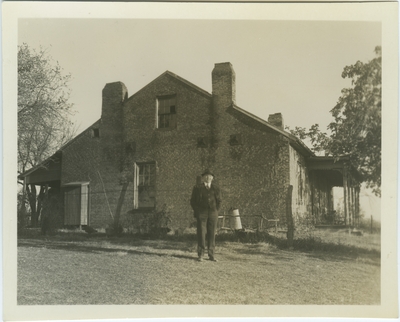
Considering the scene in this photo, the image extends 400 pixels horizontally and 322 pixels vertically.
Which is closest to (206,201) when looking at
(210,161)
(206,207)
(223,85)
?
(206,207)

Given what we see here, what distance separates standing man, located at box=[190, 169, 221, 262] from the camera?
321 inches

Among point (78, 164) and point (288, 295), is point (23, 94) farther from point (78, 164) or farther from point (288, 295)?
point (288, 295)

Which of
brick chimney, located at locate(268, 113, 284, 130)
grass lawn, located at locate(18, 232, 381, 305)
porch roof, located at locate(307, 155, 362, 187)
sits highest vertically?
brick chimney, located at locate(268, 113, 284, 130)

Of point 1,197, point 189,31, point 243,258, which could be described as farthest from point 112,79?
point 243,258

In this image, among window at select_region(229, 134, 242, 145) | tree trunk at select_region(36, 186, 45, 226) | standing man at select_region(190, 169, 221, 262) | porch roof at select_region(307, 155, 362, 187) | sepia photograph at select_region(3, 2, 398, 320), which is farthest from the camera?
tree trunk at select_region(36, 186, 45, 226)

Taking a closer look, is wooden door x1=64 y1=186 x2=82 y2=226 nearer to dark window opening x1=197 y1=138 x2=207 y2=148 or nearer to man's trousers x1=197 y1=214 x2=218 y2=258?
man's trousers x1=197 y1=214 x2=218 y2=258

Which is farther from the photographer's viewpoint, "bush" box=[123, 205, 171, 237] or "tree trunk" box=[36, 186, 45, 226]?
"tree trunk" box=[36, 186, 45, 226]

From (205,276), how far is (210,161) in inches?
87.5

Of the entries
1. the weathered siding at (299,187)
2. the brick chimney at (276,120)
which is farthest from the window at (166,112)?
the weathered siding at (299,187)

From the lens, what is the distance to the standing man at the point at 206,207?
8.16 m

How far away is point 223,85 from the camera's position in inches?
328

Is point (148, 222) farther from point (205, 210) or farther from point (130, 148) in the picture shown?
point (130, 148)

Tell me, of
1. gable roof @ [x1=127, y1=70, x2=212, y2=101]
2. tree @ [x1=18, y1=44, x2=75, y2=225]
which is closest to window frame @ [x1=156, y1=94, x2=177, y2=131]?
gable roof @ [x1=127, y1=70, x2=212, y2=101]

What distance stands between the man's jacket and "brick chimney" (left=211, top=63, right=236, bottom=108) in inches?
68.6
